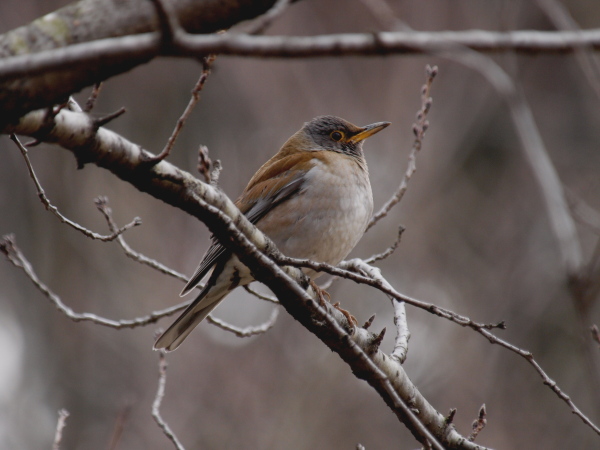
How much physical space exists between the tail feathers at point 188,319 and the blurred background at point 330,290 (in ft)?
17.3

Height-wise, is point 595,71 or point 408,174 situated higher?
point 595,71

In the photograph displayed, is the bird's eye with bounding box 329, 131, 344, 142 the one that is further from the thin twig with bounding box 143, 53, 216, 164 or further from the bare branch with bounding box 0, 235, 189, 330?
the thin twig with bounding box 143, 53, 216, 164

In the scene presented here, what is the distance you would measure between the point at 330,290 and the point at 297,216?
505cm

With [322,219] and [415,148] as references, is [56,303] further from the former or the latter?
[415,148]

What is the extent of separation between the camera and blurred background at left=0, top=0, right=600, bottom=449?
10367 millimetres

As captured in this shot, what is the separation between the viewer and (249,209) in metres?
5.07

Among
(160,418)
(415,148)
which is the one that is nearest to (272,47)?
(160,418)

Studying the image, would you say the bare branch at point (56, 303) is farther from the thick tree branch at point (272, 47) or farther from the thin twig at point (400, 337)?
the thick tree branch at point (272, 47)

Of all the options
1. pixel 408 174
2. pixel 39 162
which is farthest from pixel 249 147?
pixel 408 174

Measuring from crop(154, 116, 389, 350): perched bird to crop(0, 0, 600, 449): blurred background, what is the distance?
15.2 ft

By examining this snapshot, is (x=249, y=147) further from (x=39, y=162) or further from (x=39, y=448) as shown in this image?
(x=39, y=448)

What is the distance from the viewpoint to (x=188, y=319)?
15.3 feet

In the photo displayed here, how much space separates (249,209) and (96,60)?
3521 mm

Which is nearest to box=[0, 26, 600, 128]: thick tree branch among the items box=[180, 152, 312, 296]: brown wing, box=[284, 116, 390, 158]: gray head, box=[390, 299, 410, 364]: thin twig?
box=[390, 299, 410, 364]: thin twig
